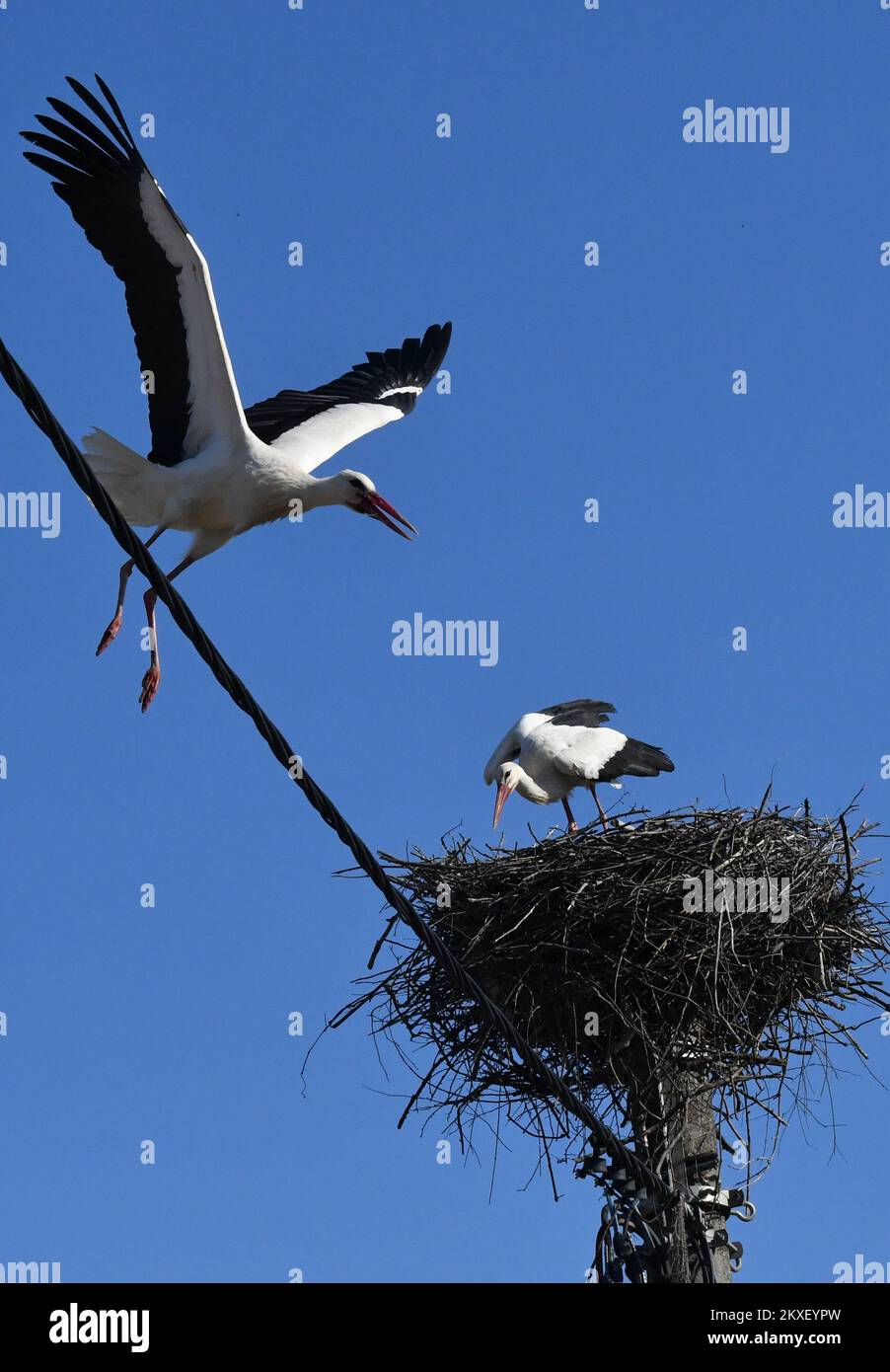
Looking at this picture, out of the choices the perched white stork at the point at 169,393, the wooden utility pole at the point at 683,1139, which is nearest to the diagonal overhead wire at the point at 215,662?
the wooden utility pole at the point at 683,1139

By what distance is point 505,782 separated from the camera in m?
9.39

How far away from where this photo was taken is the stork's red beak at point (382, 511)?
841cm

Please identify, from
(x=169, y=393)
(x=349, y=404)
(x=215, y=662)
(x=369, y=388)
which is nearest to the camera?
(x=215, y=662)

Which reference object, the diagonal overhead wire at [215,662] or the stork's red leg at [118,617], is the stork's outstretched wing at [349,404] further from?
the diagonal overhead wire at [215,662]

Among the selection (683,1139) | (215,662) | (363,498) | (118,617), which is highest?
(363,498)

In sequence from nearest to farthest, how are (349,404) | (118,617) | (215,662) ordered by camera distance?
1. (215,662)
2. (118,617)
3. (349,404)

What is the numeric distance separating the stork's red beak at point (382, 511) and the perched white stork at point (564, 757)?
163 centimetres

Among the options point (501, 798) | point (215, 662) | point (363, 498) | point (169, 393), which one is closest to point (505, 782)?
point (501, 798)

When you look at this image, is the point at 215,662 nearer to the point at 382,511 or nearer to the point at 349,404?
the point at 382,511

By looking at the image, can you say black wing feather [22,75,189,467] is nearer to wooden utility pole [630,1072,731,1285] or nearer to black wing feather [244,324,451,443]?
black wing feather [244,324,451,443]

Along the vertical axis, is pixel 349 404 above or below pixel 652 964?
above

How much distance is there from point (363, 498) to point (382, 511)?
13cm
